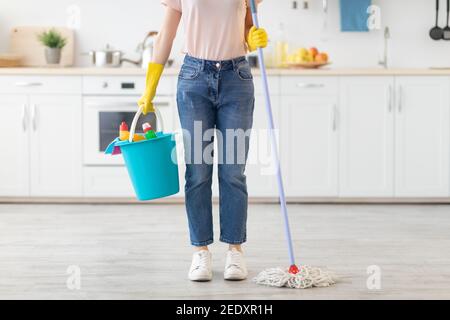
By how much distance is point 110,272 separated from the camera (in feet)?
10.9

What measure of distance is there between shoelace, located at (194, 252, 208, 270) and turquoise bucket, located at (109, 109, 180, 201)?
0.26 metres

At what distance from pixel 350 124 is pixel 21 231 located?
2160 millimetres

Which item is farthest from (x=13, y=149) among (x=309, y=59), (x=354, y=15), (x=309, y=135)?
(x=354, y=15)

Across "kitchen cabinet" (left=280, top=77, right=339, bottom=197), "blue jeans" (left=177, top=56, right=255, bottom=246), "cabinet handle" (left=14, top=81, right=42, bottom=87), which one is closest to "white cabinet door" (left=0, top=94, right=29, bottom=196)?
"cabinet handle" (left=14, top=81, right=42, bottom=87)

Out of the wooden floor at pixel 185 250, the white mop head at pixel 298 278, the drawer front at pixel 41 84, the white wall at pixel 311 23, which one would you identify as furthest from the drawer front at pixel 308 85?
the white mop head at pixel 298 278

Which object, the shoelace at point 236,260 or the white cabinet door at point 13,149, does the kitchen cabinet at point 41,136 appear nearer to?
the white cabinet door at point 13,149

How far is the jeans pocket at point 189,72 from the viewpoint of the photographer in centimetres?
307

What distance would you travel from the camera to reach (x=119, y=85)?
5340 mm

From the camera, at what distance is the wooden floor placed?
9.80ft

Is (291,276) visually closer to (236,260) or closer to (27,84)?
(236,260)

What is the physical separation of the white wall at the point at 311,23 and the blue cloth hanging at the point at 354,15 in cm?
7
